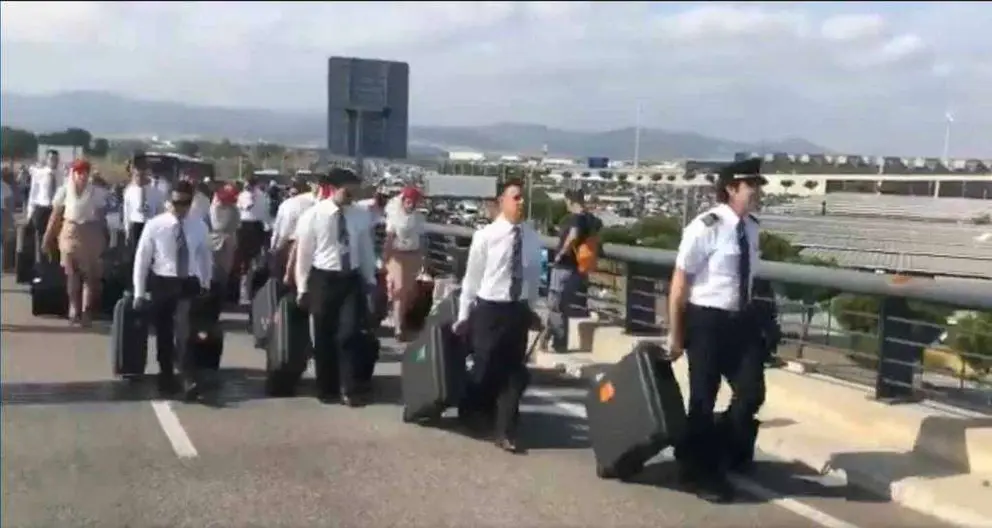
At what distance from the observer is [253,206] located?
17.9 m

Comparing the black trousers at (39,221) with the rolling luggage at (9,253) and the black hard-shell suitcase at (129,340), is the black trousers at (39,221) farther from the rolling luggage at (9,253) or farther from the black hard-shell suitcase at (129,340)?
the black hard-shell suitcase at (129,340)

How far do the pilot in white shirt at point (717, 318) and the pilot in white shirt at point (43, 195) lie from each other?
12.7 metres

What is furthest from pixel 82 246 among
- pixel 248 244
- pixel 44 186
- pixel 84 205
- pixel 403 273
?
pixel 44 186

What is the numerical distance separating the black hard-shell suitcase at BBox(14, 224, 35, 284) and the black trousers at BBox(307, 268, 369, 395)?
9560 mm

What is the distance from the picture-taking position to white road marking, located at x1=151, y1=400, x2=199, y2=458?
874 centimetres

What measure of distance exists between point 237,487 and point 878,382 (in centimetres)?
440

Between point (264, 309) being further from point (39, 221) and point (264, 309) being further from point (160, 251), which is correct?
point (39, 221)

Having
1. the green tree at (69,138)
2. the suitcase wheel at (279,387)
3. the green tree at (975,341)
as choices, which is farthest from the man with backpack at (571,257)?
the green tree at (69,138)

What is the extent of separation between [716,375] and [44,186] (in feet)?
43.2

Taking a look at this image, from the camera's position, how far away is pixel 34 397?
10508 mm

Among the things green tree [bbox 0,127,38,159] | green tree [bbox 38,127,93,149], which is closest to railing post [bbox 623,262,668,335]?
green tree [bbox 38,127,93,149]

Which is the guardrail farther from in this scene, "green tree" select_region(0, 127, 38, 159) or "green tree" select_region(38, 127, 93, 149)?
"green tree" select_region(0, 127, 38, 159)

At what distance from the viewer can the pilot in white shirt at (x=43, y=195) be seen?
18.4 meters

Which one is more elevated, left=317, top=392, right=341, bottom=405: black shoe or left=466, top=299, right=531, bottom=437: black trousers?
left=466, top=299, right=531, bottom=437: black trousers
